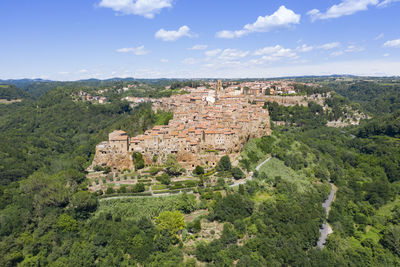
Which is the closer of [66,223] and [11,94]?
[66,223]

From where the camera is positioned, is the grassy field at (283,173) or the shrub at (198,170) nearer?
the shrub at (198,170)

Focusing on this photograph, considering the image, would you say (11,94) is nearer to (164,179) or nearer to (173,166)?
(173,166)

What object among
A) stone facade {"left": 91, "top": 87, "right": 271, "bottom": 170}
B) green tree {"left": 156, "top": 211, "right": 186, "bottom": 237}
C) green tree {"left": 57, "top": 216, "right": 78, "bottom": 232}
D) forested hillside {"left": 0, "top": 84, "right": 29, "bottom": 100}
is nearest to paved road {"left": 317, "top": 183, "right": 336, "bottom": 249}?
stone facade {"left": 91, "top": 87, "right": 271, "bottom": 170}

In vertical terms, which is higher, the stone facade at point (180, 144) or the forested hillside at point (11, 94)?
the forested hillside at point (11, 94)

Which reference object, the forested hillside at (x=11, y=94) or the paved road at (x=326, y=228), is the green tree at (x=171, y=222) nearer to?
the paved road at (x=326, y=228)

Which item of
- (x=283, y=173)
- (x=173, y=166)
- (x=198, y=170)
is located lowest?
(x=283, y=173)

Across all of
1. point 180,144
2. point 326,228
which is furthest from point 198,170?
point 326,228

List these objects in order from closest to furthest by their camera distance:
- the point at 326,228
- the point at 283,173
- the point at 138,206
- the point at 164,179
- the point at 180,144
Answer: the point at 138,206 < the point at 164,179 < the point at 326,228 < the point at 180,144 < the point at 283,173

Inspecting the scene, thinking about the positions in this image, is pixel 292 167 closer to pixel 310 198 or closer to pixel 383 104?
pixel 310 198

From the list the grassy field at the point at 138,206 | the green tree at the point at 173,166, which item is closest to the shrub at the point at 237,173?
the green tree at the point at 173,166

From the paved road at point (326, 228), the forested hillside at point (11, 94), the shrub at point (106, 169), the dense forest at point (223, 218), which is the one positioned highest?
the forested hillside at point (11, 94)

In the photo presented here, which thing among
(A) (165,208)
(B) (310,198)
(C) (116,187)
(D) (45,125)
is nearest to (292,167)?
(B) (310,198)
